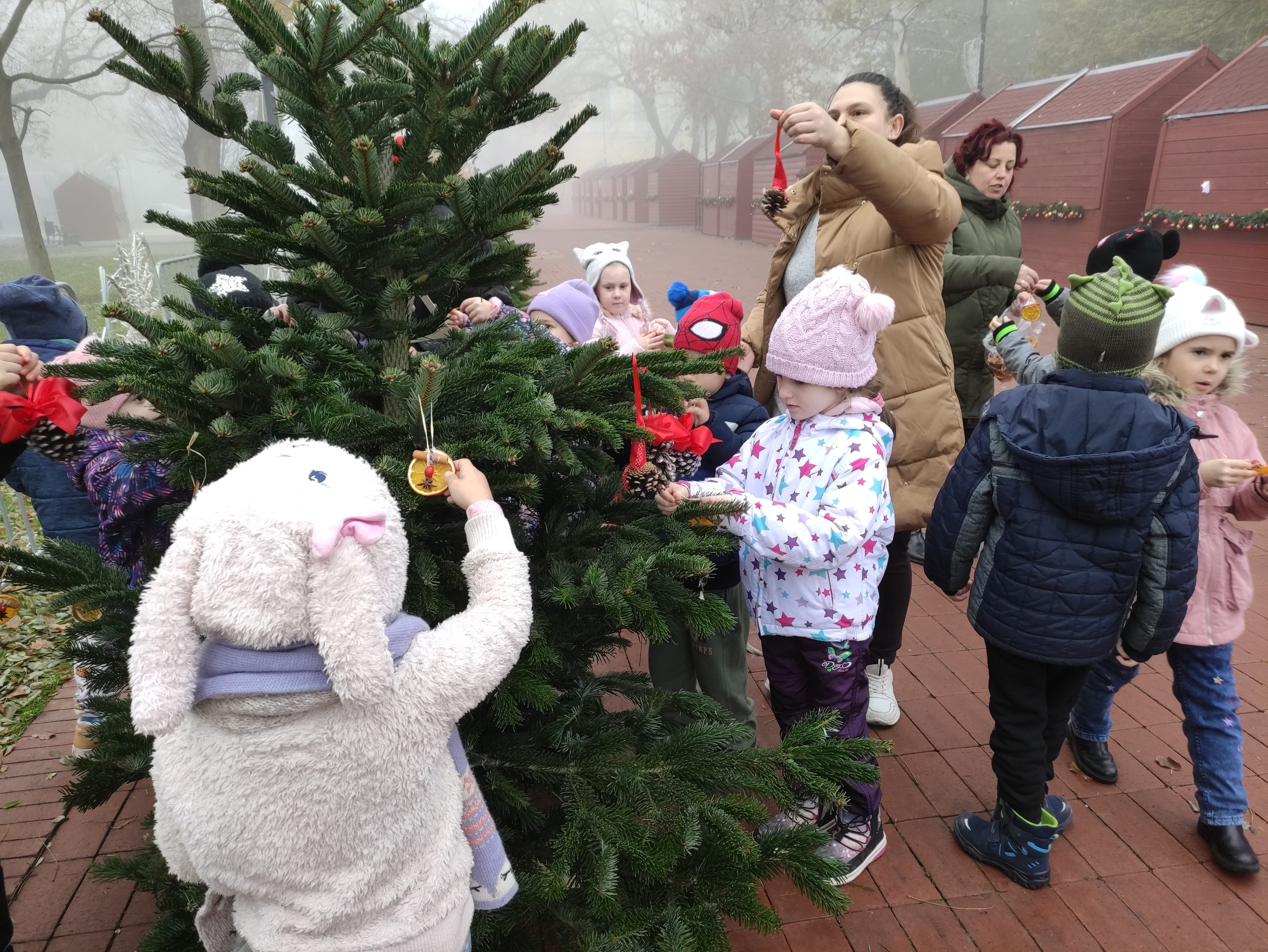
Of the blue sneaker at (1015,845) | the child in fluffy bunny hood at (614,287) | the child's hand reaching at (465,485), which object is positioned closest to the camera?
the child's hand reaching at (465,485)

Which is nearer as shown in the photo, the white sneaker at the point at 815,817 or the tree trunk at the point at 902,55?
the white sneaker at the point at 815,817

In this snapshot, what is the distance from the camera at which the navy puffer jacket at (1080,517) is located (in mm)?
2256

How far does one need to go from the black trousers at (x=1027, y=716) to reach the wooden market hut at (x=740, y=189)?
2874cm

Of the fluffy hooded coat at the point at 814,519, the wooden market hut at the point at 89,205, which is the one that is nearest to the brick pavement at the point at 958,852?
the fluffy hooded coat at the point at 814,519

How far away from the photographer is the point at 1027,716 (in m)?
2.60

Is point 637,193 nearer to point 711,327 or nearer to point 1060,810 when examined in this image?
point 711,327

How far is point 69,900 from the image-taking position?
2766mm

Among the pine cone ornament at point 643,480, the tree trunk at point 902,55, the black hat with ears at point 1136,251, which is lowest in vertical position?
the pine cone ornament at point 643,480

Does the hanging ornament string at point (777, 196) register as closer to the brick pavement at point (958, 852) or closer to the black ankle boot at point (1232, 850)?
the brick pavement at point (958, 852)

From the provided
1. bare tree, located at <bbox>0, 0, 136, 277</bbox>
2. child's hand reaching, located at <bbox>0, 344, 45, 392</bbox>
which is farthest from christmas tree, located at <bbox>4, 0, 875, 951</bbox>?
bare tree, located at <bbox>0, 0, 136, 277</bbox>

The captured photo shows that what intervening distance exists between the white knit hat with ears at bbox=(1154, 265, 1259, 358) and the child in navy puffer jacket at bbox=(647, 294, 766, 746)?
4.43 feet

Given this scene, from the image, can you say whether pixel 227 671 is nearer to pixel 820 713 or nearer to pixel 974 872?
pixel 820 713

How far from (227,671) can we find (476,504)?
1.60 feet

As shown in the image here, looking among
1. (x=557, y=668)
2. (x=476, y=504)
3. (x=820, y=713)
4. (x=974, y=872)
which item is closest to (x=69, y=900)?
(x=557, y=668)
